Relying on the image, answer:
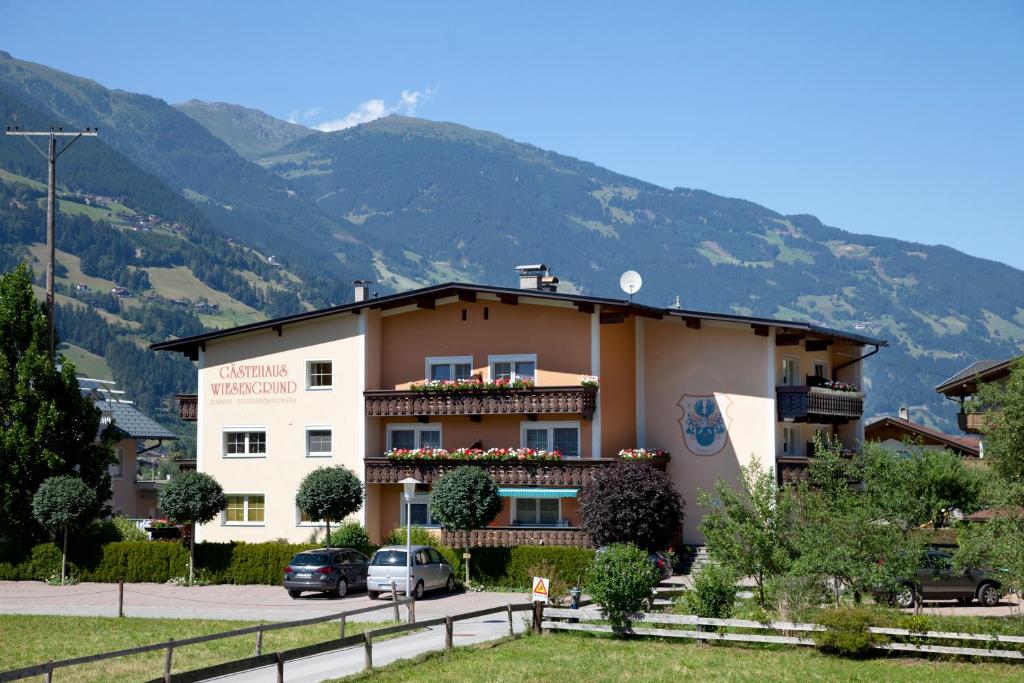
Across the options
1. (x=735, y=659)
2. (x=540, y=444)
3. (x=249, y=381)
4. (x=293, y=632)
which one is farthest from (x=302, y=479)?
(x=735, y=659)

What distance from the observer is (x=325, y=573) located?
1511 inches

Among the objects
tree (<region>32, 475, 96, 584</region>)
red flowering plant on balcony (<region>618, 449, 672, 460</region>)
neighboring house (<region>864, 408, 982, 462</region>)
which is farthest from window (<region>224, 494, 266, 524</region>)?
neighboring house (<region>864, 408, 982, 462</region>)

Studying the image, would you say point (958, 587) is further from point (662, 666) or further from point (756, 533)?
point (662, 666)

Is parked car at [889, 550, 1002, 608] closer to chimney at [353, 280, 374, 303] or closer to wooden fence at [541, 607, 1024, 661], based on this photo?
wooden fence at [541, 607, 1024, 661]

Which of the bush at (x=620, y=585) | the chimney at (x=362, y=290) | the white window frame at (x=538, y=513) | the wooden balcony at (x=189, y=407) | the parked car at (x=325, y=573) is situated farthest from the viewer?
the chimney at (x=362, y=290)

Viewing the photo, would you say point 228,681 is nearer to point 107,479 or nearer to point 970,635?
point 970,635

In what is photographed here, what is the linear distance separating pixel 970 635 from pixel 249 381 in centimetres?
3258

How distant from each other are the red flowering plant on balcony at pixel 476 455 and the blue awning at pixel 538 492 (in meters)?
1.09

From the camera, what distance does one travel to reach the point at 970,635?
85.0 ft

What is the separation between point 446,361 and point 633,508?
37.4 ft

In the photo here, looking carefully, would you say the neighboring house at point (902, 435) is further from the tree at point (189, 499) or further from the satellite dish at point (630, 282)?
the tree at point (189, 499)

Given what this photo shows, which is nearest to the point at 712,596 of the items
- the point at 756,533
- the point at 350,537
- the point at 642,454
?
the point at 756,533

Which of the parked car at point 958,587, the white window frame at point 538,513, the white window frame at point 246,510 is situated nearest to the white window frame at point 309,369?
the white window frame at point 246,510

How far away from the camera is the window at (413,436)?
49688 millimetres
